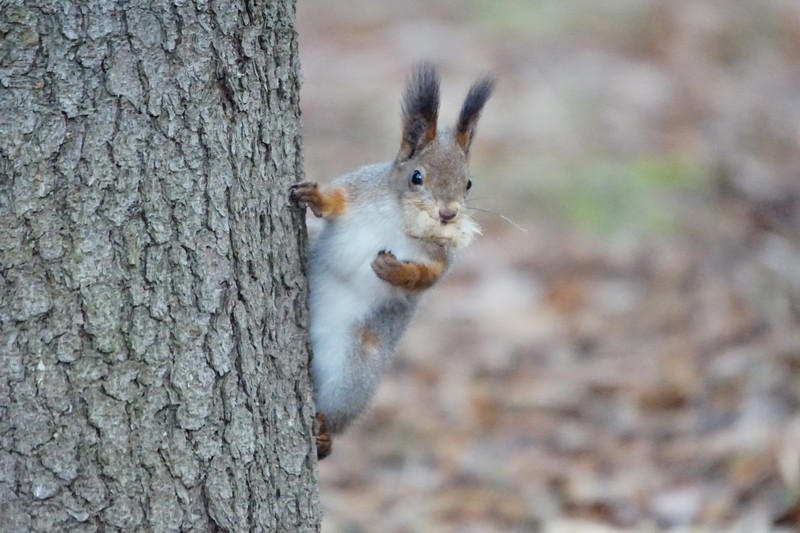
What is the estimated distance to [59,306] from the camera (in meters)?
2.17

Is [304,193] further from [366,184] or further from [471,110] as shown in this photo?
[471,110]

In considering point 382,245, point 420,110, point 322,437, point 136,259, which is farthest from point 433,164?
point 136,259

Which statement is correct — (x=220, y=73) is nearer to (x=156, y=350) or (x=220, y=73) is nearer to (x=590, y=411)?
(x=156, y=350)

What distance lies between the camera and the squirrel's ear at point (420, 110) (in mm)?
2799

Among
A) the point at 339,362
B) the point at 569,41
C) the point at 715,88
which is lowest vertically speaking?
the point at 339,362

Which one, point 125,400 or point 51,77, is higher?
point 51,77

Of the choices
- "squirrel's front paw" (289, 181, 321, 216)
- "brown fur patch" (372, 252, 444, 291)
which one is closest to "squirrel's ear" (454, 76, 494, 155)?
"brown fur patch" (372, 252, 444, 291)

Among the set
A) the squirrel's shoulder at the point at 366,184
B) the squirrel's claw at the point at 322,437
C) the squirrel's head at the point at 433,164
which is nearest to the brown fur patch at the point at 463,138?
the squirrel's head at the point at 433,164

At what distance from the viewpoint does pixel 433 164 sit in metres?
2.93

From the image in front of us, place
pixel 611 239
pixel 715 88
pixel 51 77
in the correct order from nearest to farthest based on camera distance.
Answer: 1. pixel 51 77
2. pixel 611 239
3. pixel 715 88

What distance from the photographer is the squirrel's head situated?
2.84 m

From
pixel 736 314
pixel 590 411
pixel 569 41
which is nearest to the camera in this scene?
pixel 590 411

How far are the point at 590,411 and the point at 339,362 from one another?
2.26 meters

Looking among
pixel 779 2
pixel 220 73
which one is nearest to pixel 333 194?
pixel 220 73
